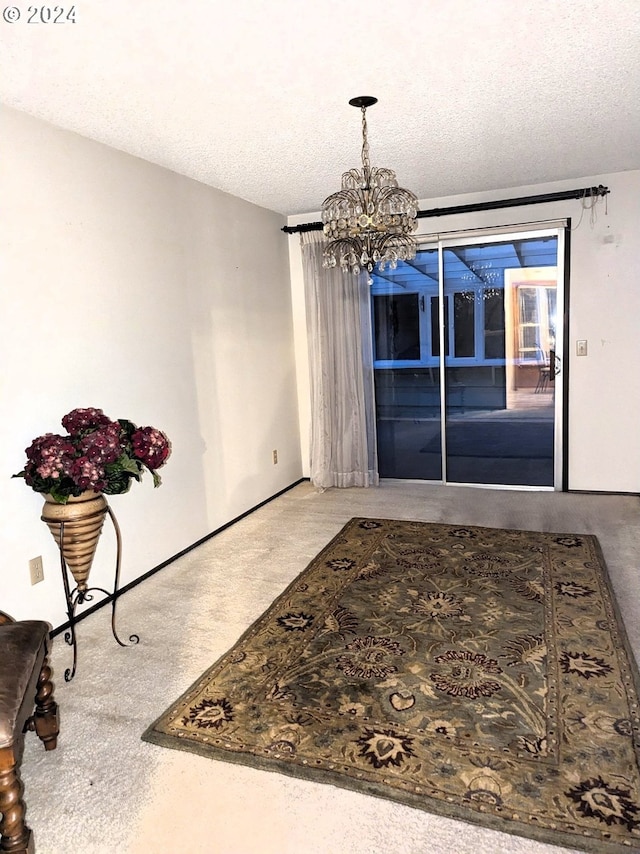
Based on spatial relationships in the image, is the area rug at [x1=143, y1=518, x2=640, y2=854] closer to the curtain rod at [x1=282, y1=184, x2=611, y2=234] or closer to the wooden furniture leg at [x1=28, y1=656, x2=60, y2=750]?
the wooden furniture leg at [x1=28, y1=656, x2=60, y2=750]

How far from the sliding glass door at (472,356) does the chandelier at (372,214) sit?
2302 millimetres

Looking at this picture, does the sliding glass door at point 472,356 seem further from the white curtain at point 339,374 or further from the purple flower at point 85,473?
the purple flower at point 85,473

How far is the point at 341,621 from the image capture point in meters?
3.01

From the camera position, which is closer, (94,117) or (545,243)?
(94,117)

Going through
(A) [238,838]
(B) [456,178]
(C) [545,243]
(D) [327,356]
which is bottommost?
(A) [238,838]

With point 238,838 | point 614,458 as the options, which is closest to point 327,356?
point 614,458

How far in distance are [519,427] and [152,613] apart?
393cm

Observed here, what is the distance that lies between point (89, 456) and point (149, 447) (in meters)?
0.28

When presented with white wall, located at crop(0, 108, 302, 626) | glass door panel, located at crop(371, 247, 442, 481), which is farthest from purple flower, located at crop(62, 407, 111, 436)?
glass door panel, located at crop(371, 247, 442, 481)

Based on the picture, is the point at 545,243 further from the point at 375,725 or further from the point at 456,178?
the point at 375,725

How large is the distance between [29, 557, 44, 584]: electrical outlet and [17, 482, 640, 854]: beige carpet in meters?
→ 0.33

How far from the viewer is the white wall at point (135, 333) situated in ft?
9.39

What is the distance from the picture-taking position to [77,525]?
264 cm

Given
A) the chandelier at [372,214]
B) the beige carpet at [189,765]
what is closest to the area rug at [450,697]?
the beige carpet at [189,765]
